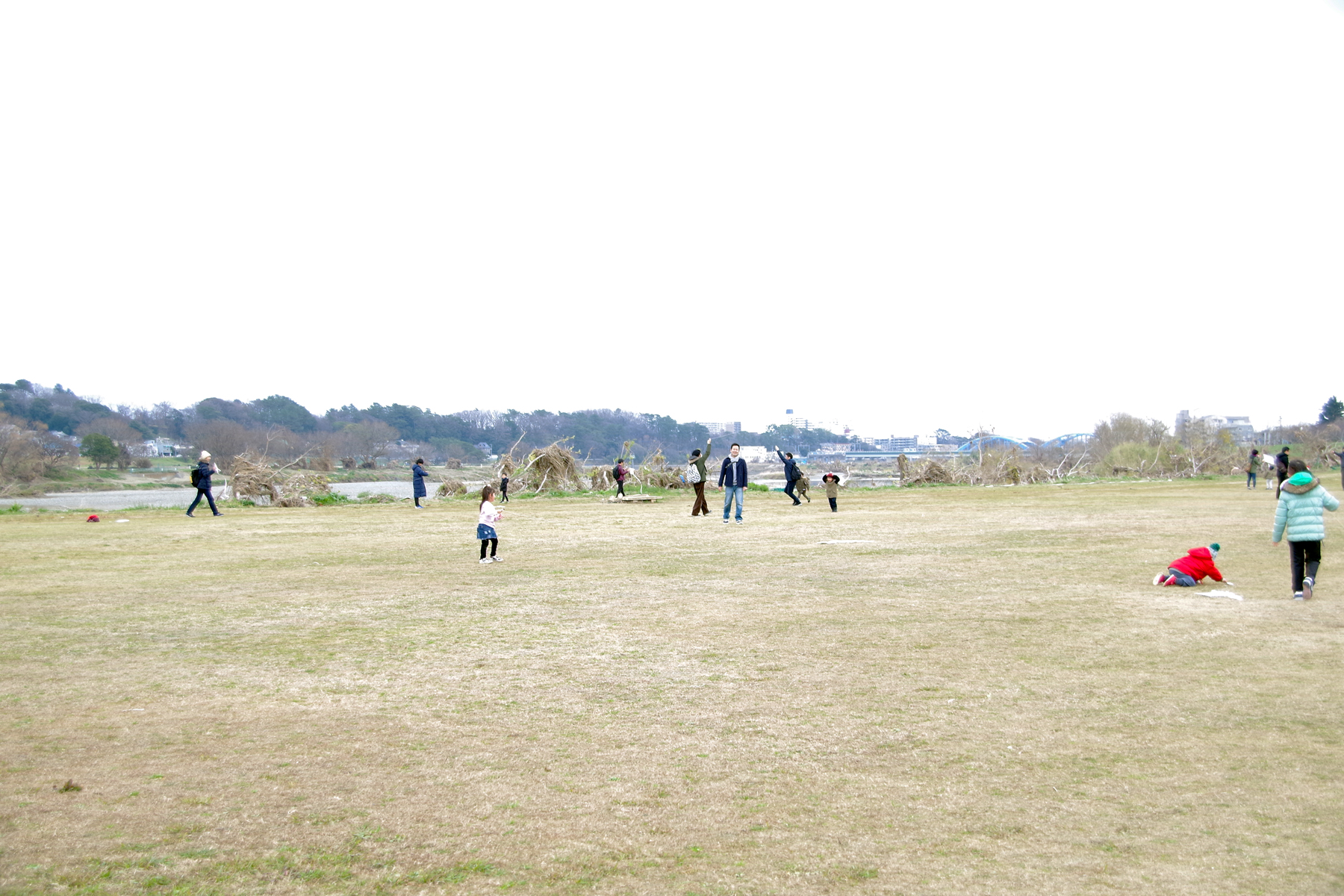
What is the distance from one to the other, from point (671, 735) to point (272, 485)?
2999cm

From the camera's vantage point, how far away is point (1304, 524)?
10719 mm

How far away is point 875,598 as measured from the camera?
36.1ft

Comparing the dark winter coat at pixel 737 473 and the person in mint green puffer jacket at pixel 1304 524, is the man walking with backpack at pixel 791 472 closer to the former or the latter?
the dark winter coat at pixel 737 473

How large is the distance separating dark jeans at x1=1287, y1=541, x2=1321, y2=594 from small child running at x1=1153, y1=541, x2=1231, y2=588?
103 cm

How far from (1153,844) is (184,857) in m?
4.11

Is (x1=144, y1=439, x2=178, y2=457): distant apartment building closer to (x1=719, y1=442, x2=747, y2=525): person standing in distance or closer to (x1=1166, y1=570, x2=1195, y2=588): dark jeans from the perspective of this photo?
(x1=719, y1=442, x2=747, y2=525): person standing in distance

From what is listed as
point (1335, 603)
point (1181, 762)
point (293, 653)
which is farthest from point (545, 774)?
point (1335, 603)

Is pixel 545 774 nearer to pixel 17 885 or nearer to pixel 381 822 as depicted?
pixel 381 822

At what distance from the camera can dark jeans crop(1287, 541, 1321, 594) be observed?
10703 millimetres

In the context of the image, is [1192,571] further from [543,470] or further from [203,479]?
[543,470]

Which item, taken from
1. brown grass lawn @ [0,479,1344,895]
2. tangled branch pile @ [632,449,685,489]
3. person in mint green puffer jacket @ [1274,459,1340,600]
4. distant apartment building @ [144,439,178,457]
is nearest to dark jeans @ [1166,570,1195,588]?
brown grass lawn @ [0,479,1344,895]

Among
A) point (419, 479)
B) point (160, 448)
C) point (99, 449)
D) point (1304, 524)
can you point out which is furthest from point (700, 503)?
point (160, 448)

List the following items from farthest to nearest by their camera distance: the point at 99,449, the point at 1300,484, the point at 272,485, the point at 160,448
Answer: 1. the point at 160,448
2. the point at 99,449
3. the point at 272,485
4. the point at 1300,484

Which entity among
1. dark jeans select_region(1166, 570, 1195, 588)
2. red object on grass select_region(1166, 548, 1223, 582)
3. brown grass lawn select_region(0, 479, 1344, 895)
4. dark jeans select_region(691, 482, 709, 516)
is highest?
dark jeans select_region(691, 482, 709, 516)
